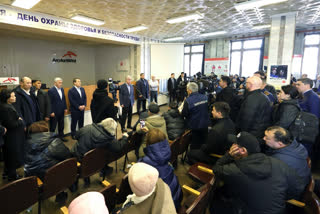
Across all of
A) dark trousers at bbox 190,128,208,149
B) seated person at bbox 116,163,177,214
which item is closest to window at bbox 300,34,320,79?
dark trousers at bbox 190,128,208,149

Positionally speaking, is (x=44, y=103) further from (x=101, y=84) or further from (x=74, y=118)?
(x=101, y=84)

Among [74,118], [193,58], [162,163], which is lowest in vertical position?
[74,118]

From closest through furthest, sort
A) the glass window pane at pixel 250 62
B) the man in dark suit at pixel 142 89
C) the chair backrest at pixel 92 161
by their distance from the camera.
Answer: the chair backrest at pixel 92 161 < the man in dark suit at pixel 142 89 < the glass window pane at pixel 250 62

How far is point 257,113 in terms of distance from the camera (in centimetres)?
259

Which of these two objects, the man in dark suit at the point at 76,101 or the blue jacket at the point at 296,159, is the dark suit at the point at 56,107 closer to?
the man in dark suit at the point at 76,101

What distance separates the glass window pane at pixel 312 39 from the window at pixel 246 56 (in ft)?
5.70

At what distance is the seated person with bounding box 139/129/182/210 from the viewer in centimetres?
169

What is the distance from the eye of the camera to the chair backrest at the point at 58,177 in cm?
182

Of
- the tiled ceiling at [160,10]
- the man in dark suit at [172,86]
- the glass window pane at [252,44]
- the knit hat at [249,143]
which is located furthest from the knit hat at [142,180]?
the glass window pane at [252,44]

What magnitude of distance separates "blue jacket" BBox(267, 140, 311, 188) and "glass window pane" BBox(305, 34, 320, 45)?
28.6ft

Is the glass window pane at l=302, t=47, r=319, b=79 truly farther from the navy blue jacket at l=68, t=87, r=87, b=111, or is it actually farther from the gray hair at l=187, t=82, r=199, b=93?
the navy blue jacket at l=68, t=87, r=87, b=111

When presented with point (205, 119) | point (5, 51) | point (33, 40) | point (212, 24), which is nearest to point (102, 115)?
point (205, 119)

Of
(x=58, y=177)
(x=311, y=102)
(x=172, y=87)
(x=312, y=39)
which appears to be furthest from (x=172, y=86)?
(x=58, y=177)

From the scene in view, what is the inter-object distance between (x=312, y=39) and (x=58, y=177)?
34.2 feet
